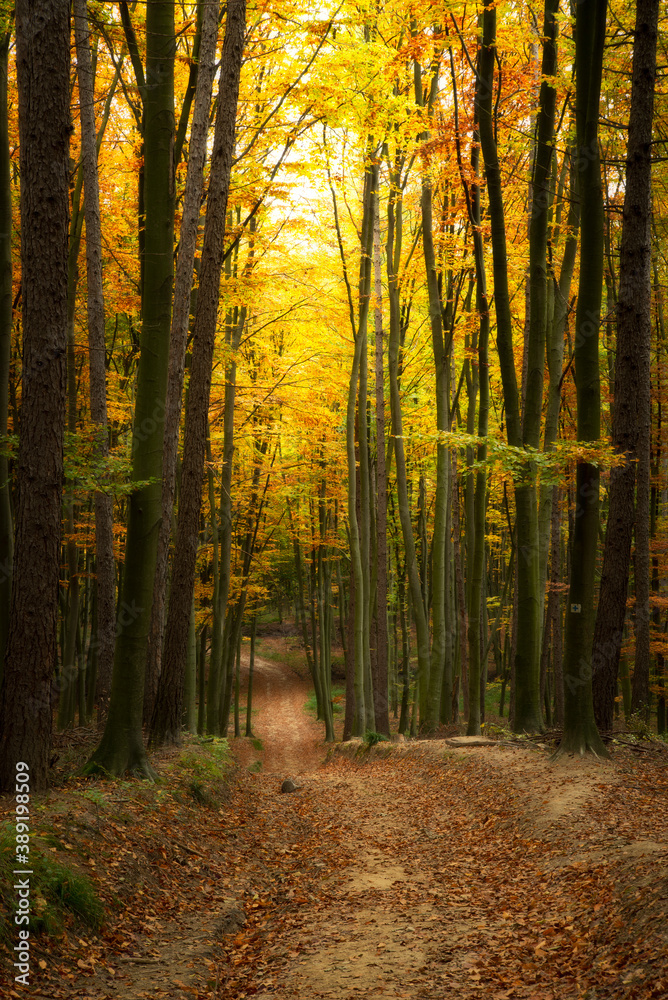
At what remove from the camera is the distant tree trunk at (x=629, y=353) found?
8.67m

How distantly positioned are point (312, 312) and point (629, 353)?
27.8ft

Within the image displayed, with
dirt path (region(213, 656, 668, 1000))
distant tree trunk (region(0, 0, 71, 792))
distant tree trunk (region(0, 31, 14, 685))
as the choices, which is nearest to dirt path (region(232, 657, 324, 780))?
dirt path (region(213, 656, 668, 1000))

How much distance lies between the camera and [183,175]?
37.7 ft

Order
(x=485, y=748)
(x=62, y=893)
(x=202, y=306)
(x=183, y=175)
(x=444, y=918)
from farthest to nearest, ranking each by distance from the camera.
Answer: (x=183, y=175), (x=485, y=748), (x=202, y=306), (x=444, y=918), (x=62, y=893)

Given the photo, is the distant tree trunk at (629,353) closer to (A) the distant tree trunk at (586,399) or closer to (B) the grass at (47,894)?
(A) the distant tree trunk at (586,399)

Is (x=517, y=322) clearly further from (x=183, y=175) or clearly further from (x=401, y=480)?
(x=183, y=175)

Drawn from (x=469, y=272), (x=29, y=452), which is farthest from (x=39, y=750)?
(x=469, y=272)

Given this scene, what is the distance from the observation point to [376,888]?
5930 millimetres

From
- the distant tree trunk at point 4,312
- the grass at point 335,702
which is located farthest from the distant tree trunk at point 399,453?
the grass at point 335,702

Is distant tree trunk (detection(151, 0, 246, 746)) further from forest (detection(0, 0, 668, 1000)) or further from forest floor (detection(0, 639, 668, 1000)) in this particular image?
forest floor (detection(0, 639, 668, 1000))

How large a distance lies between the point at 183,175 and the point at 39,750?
9422mm

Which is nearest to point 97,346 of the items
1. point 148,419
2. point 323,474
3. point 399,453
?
point 148,419

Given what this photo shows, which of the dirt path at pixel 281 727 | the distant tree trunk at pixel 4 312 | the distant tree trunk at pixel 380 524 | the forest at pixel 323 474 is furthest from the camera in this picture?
the dirt path at pixel 281 727

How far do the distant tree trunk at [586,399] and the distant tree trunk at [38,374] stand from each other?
5.43 meters
